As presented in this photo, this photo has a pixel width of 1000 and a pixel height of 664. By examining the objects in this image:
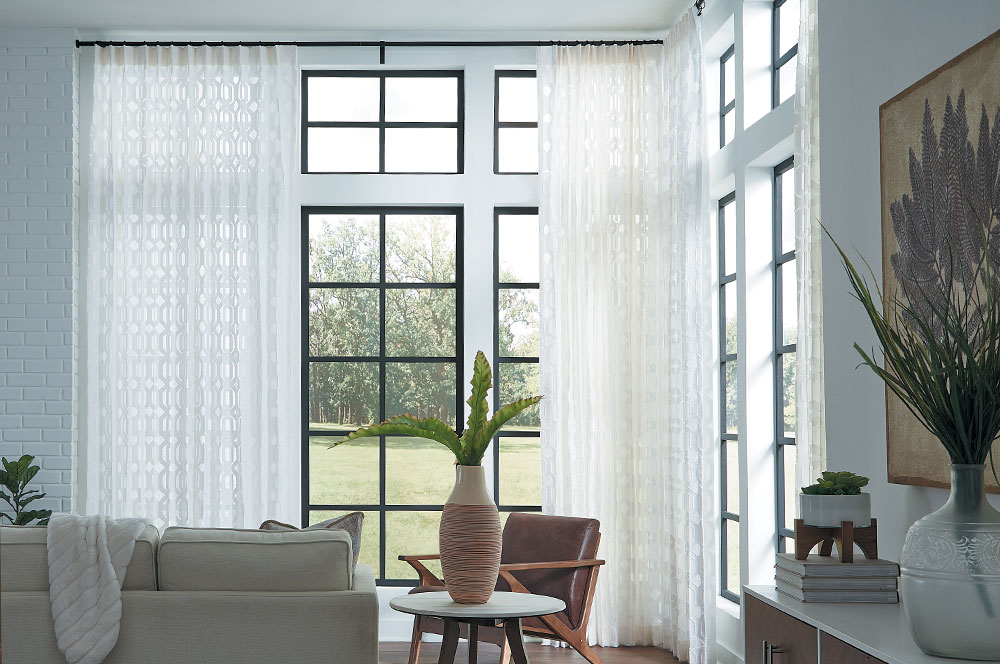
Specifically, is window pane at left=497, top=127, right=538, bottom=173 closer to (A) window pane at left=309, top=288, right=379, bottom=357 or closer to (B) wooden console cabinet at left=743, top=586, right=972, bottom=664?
(A) window pane at left=309, top=288, right=379, bottom=357

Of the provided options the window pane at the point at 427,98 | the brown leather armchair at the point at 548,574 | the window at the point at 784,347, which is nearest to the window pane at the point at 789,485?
the window at the point at 784,347

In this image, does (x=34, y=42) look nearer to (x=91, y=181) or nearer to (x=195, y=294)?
(x=91, y=181)

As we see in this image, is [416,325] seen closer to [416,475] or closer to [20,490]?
[416,475]

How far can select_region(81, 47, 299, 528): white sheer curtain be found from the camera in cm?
592

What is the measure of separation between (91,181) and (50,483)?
1875mm

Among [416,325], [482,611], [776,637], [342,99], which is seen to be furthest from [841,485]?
[342,99]

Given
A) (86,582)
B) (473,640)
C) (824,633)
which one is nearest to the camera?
(824,633)

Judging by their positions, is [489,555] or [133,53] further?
[133,53]

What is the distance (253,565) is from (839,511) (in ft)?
5.80

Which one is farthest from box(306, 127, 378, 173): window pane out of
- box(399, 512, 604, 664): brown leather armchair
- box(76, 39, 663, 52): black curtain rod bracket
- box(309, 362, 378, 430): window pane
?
box(399, 512, 604, 664): brown leather armchair

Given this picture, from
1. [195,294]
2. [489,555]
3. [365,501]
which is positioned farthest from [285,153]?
[489,555]

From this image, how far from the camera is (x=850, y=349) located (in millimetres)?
3471

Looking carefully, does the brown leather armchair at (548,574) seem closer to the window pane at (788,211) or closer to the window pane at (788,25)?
the window pane at (788,211)

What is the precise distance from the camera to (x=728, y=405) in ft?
18.5
